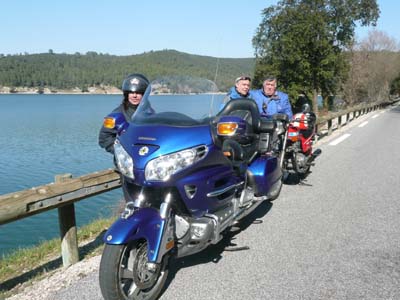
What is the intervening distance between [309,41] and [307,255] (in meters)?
29.6

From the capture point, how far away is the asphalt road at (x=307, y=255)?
3.75 meters

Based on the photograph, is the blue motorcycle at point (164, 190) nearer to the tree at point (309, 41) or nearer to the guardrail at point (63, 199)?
the guardrail at point (63, 199)

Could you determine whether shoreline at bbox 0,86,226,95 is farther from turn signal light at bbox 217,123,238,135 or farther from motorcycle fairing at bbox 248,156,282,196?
turn signal light at bbox 217,123,238,135

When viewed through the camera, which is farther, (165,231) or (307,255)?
(307,255)

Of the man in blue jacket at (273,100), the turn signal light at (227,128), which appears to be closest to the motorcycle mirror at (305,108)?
the man in blue jacket at (273,100)

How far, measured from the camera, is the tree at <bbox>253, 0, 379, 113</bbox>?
31.4 meters

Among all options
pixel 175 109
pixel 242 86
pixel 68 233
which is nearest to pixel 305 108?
pixel 242 86

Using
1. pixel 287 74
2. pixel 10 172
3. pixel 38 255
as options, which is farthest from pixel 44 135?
pixel 38 255

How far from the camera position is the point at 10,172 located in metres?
17.3

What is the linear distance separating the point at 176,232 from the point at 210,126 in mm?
974

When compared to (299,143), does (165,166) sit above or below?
above

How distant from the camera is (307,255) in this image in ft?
14.9

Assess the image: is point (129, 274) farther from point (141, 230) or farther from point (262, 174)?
point (262, 174)

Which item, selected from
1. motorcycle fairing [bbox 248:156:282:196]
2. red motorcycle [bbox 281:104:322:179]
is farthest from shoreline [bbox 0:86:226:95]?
motorcycle fairing [bbox 248:156:282:196]
